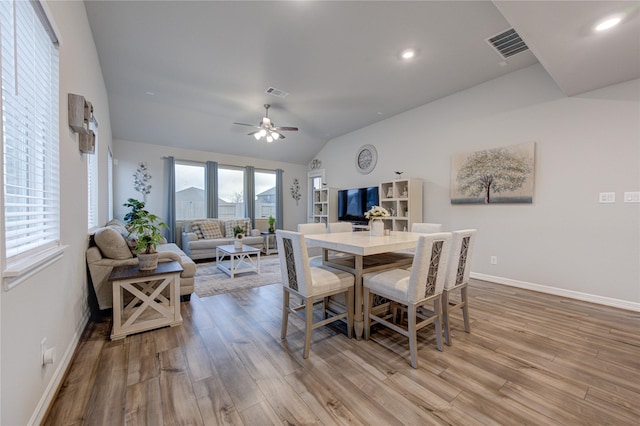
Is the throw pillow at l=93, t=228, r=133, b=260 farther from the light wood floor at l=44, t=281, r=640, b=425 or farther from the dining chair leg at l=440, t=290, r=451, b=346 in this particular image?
the dining chair leg at l=440, t=290, r=451, b=346

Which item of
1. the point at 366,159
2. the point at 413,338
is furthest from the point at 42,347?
the point at 366,159

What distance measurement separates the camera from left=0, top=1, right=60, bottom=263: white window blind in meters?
1.17

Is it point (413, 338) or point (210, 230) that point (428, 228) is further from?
point (210, 230)

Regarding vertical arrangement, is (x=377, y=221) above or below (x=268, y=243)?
above

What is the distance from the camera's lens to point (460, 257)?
2244mm

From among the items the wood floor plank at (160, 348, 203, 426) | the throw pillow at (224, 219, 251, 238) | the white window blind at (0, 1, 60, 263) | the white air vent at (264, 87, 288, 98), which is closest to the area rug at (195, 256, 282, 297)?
the throw pillow at (224, 219, 251, 238)

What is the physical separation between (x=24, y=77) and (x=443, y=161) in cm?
489

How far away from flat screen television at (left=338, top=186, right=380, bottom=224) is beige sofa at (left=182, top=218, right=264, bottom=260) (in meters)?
2.15

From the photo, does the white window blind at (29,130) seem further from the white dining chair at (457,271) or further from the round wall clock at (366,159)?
the round wall clock at (366,159)

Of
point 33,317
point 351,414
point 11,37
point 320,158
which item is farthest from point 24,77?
point 320,158

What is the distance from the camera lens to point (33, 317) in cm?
128

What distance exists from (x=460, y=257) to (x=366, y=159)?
4058 mm

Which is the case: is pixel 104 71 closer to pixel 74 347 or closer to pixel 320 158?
pixel 74 347

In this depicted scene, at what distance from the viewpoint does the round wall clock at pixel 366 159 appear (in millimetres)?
5746
